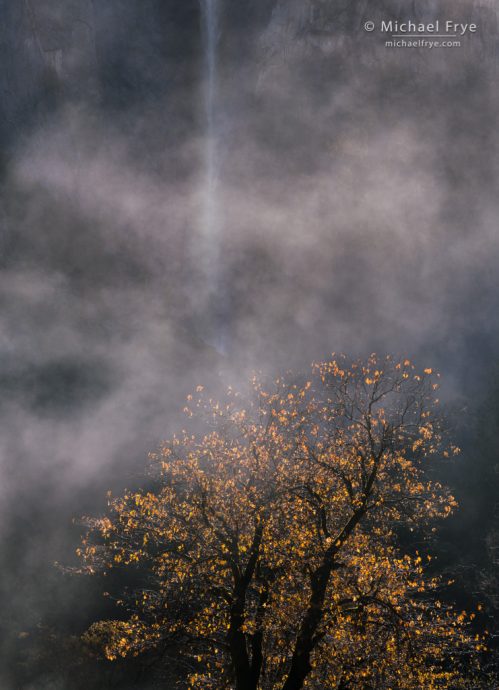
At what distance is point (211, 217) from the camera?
278 ft

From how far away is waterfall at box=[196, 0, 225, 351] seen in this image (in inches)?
2726

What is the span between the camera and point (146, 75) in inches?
2163

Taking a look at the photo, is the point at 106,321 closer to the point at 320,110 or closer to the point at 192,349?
the point at 192,349

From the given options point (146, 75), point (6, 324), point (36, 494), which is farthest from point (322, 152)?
point (36, 494)

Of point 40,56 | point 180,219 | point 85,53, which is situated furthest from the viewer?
point 180,219

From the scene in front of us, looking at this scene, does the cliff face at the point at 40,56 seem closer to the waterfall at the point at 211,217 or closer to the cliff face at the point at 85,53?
the cliff face at the point at 85,53

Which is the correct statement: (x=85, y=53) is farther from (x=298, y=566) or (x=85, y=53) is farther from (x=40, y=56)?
(x=298, y=566)

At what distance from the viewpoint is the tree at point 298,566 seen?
35.9 ft

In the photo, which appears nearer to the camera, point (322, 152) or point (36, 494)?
point (36, 494)

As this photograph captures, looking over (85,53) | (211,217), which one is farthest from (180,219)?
(85,53)

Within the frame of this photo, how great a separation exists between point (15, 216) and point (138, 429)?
28.8 m

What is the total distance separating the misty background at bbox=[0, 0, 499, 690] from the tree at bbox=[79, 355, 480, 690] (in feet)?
60.2

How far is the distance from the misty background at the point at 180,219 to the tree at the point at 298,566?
18358 mm

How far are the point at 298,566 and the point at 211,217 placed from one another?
8029cm
